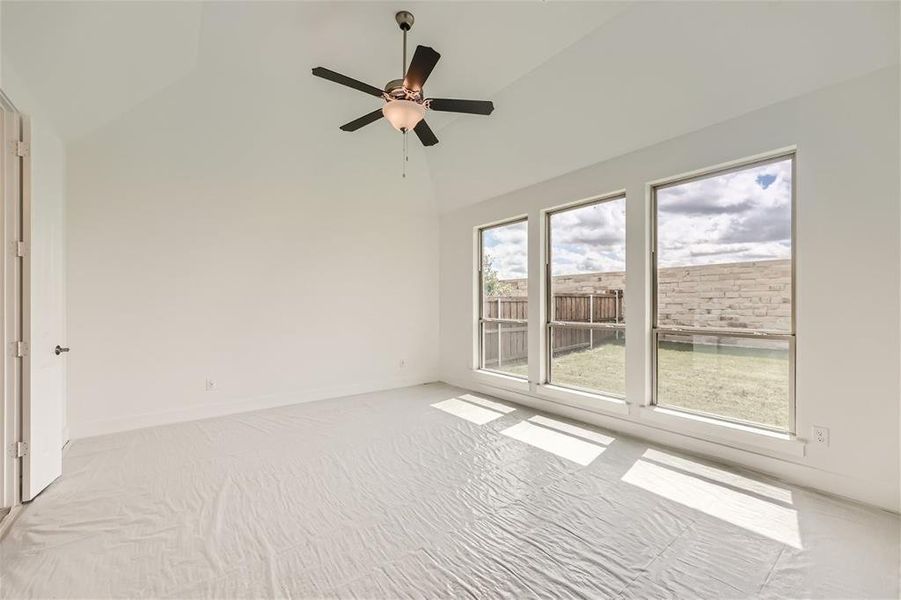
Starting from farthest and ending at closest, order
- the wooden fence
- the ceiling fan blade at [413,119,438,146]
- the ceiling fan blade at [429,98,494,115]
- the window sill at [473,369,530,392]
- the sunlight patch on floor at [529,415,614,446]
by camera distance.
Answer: the window sill at [473,369,530,392] → the wooden fence → the sunlight patch on floor at [529,415,614,446] → the ceiling fan blade at [413,119,438,146] → the ceiling fan blade at [429,98,494,115]

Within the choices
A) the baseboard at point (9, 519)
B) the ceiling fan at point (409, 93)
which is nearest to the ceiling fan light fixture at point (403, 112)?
the ceiling fan at point (409, 93)

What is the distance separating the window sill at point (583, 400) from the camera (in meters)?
3.72

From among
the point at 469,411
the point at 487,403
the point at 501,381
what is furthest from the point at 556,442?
the point at 501,381

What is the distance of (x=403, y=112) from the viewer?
2.61 m

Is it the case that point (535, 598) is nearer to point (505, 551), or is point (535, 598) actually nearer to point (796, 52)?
point (505, 551)

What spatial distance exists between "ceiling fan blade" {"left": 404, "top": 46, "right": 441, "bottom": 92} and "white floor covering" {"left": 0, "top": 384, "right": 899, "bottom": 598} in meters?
2.74

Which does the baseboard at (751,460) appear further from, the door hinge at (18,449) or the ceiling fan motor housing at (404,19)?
the door hinge at (18,449)

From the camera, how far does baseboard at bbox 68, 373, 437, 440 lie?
3604 mm

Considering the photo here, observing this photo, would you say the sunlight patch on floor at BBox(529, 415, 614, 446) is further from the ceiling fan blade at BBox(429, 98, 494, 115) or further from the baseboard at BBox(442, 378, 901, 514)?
the ceiling fan blade at BBox(429, 98, 494, 115)

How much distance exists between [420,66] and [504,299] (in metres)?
3.36

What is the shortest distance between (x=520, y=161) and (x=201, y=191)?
11.5ft

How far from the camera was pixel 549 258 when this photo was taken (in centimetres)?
459

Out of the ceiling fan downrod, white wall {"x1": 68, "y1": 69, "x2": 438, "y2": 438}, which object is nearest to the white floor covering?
white wall {"x1": 68, "y1": 69, "x2": 438, "y2": 438}

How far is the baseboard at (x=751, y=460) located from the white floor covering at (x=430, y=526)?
11 centimetres
